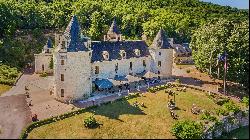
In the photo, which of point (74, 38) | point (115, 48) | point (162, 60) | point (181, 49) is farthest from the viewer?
point (181, 49)

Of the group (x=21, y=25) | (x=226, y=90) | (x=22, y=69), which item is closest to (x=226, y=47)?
(x=226, y=90)

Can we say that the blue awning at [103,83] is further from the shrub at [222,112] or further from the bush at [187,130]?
the bush at [187,130]

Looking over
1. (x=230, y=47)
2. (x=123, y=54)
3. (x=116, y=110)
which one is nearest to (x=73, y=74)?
(x=116, y=110)

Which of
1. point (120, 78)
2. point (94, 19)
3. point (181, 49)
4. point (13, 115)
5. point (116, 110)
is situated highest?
point (94, 19)

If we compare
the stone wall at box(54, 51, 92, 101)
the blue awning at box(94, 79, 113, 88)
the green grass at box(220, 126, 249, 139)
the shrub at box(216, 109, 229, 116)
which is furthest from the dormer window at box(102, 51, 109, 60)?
the green grass at box(220, 126, 249, 139)

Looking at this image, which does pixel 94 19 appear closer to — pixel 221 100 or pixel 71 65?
pixel 71 65

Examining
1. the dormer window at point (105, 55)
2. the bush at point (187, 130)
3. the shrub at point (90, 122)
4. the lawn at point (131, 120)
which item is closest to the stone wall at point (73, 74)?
the lawn at point (131, 120)

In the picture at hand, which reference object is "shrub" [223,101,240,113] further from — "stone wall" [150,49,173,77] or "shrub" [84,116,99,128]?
"stone wall" [150,49,173,77]
